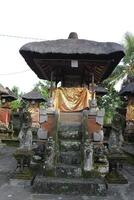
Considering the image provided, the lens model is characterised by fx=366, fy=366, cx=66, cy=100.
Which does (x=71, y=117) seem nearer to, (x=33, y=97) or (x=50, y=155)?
(x=50, y=155)

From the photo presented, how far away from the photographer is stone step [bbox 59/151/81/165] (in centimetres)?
1097

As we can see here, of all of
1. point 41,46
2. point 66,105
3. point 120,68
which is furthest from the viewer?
point 120,68

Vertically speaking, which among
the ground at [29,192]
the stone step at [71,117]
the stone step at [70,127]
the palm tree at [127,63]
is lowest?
the ground at [29,192]

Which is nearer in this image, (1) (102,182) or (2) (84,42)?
(1) (102,182)

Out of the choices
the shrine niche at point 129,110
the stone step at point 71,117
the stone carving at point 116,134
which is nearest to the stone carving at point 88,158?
the stone carving at point 116,134

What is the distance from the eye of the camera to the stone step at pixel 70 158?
11.0 m

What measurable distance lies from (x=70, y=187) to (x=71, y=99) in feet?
17.2

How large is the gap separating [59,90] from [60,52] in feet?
8.02

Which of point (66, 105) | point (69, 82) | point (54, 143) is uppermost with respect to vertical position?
point (69, 82)

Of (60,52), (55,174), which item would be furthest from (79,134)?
(60,52)

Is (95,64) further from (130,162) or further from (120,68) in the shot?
(120,68)

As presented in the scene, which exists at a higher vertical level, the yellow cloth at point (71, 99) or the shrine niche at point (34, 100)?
the shrine niche at point (34, 100)

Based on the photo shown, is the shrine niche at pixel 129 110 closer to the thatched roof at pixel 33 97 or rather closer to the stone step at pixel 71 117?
the thatched roof at pixel 33 97

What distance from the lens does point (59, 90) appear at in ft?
48.0
